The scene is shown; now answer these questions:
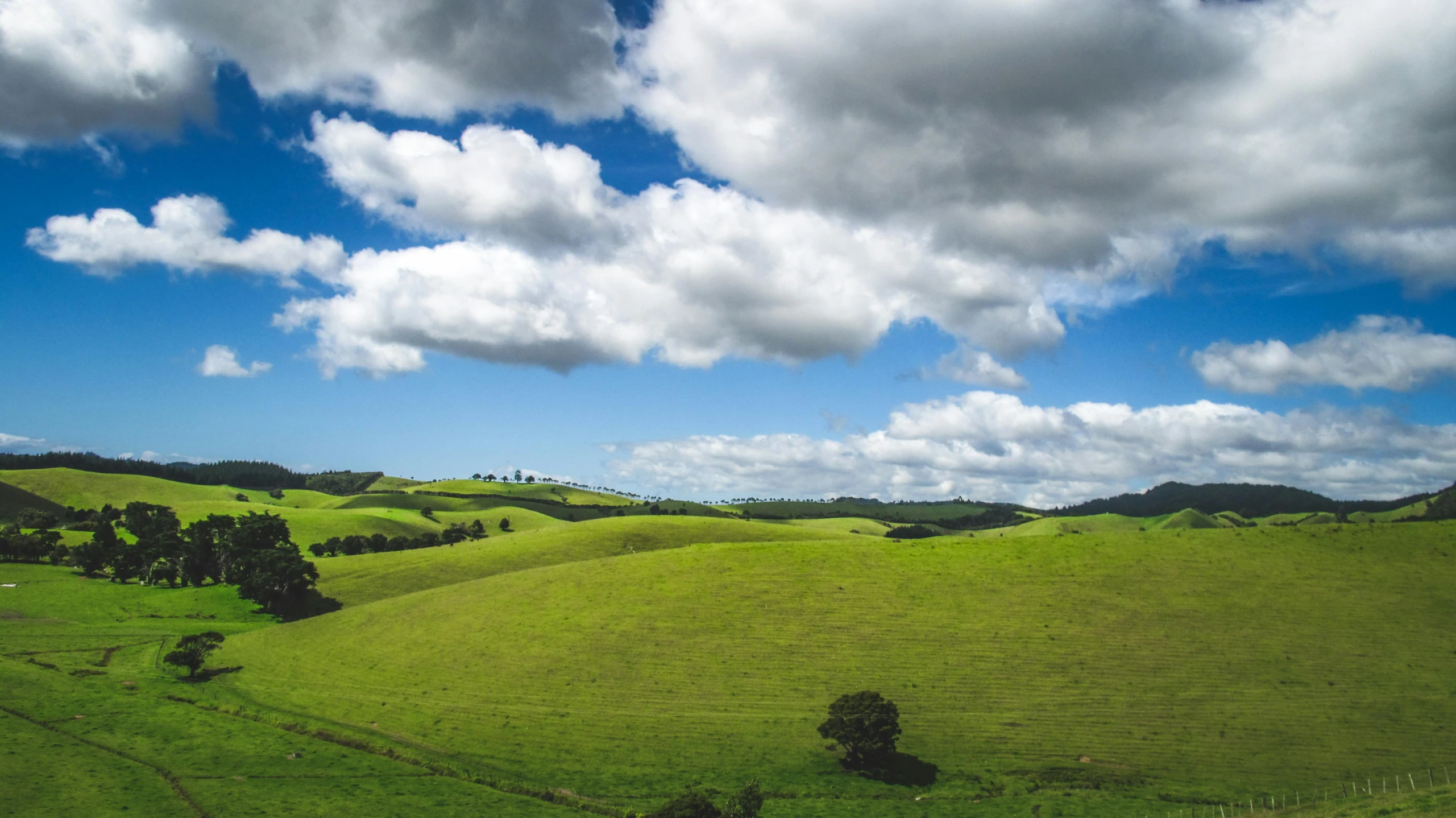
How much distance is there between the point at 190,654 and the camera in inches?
2721

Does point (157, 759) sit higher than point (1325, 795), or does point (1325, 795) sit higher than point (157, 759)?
point (1325, 795)

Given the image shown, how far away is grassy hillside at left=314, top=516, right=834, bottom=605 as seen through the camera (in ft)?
348

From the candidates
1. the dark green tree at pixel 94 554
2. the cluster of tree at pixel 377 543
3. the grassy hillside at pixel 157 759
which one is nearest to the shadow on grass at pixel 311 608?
the grassy hillside at pixel 157 759

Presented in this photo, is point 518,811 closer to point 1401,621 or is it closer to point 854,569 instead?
point 854,569

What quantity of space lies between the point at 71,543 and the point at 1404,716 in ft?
613

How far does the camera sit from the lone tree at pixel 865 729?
170 feet

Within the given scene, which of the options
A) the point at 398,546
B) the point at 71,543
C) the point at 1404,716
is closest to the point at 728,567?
the point at 1404,716

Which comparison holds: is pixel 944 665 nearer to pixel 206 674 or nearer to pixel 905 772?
pixel 905 772

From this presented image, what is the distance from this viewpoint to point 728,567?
90.2 m

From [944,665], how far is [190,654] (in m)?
68.7

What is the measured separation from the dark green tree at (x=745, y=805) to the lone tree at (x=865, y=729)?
13251mm

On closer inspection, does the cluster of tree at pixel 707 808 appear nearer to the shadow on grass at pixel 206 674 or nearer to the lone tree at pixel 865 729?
the lone tree at pixel 865 729

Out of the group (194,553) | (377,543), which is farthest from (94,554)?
(377,543)

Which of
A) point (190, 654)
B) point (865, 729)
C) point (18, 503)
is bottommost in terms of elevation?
point (190, 654)
